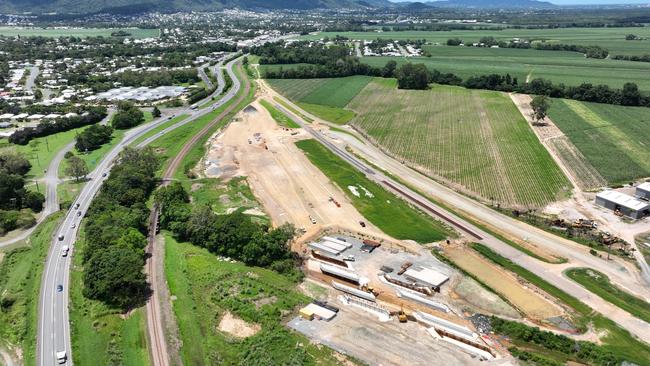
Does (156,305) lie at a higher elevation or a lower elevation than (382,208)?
lower

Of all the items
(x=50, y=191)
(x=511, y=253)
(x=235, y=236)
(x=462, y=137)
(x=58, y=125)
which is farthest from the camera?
(x=58, y=125)

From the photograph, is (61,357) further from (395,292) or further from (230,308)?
(395,292)

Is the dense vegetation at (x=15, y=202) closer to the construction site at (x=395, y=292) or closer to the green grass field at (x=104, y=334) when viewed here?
the green grass field at (x=104, y=334)

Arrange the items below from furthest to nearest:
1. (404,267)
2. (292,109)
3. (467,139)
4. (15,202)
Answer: (292,109)
(467,139)
(15,202)
(404,267)

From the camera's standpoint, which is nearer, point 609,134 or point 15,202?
point 15,202

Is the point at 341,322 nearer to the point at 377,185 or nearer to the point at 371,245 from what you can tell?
the point at 371,245

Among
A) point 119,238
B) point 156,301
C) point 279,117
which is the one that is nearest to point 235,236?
point 156,301

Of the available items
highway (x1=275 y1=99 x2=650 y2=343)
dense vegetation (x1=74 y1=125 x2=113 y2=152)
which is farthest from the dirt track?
dense vegetation (x1=74 y1=125 x2=113 y2=152)

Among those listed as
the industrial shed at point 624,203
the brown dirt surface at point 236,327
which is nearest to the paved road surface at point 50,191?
the brown dirt surface at point 236,327
